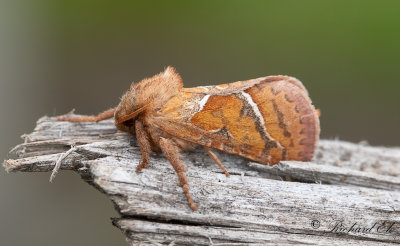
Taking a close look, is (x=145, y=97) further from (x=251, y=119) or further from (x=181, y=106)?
(x=251, y=119)

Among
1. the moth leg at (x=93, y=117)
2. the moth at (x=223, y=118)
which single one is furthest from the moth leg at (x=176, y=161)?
the moth leg at (x=93, y=117)

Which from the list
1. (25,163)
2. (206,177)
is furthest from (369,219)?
(25,163)

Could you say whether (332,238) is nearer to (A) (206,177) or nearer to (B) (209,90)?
(A) (206,177)

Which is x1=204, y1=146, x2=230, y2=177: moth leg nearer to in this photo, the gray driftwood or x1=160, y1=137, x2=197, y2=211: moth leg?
the gray driftwood

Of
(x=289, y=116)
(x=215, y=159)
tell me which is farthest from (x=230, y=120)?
(x=289, y=116)

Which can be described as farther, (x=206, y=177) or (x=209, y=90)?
(x=209, y=90)
